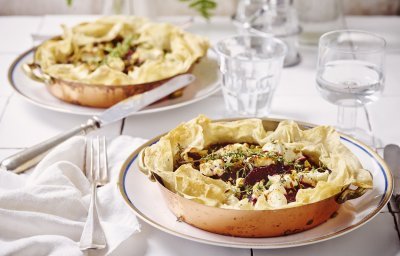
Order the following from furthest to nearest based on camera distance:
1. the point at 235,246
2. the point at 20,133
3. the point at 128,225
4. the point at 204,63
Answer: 1. the point at 204,63
2. the point at 20,133
3. the point at 128,225
4. the point at 235,246

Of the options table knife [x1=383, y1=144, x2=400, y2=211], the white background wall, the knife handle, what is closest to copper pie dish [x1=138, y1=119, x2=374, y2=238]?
table knife [x1=383, y1=144, x2=400, y2=211]

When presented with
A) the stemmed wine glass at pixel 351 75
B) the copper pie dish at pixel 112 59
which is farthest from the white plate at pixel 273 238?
the copper pie dish at pixel 112 59

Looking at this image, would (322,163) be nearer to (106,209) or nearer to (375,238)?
(375,238)

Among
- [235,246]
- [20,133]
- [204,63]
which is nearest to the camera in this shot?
[235,246]

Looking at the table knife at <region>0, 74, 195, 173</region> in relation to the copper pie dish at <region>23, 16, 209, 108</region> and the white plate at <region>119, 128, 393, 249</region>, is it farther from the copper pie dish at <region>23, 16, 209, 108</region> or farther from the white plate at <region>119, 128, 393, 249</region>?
the white plate at <region>119, 128, 393, 249</region>

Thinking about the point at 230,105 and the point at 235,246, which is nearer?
the point at 235,246

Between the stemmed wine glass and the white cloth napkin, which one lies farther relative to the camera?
the stemmed wine glass

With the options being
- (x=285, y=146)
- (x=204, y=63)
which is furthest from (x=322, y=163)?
(x=204, y=63)
